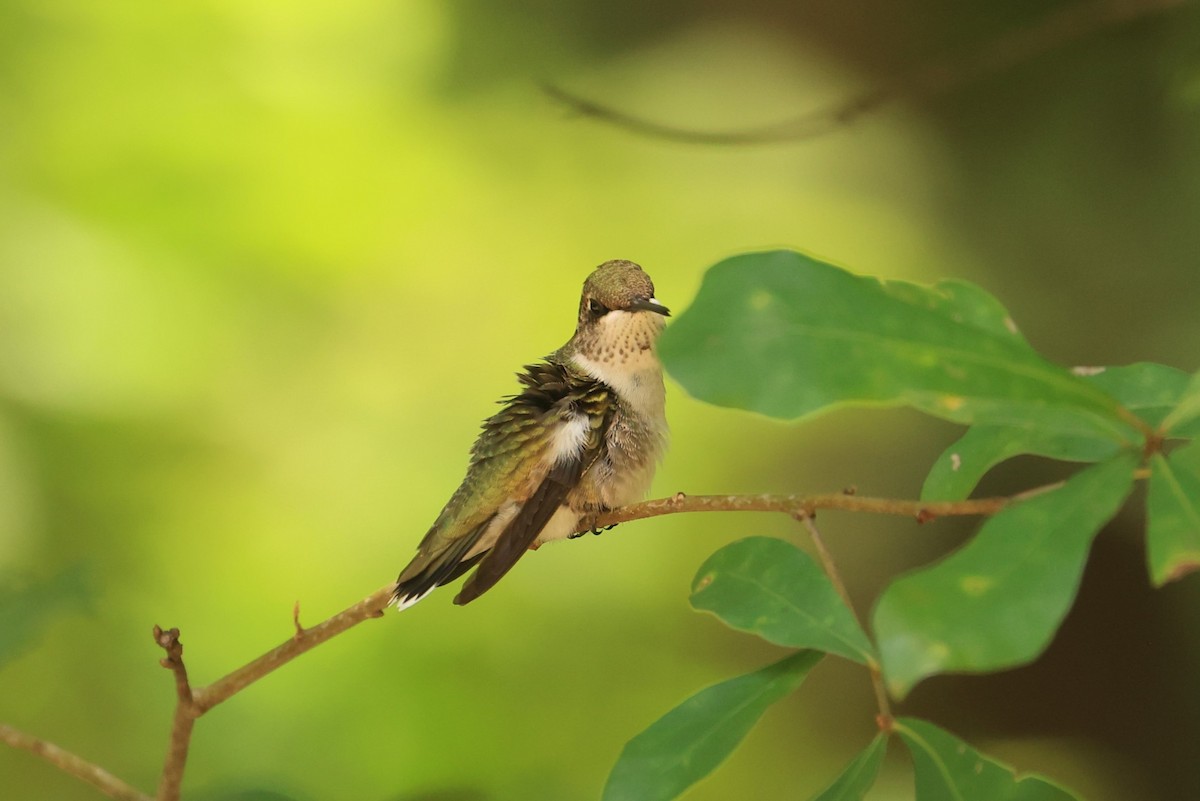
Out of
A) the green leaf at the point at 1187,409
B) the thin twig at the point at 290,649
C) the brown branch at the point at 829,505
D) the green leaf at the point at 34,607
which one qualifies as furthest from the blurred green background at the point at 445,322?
the green leaf at the point at 1187,409

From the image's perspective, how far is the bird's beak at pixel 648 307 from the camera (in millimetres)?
1466

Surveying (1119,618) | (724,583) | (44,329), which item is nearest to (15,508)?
(44,329)

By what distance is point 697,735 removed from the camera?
0.94m

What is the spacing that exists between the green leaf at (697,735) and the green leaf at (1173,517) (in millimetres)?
344

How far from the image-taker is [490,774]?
2811 millimetres

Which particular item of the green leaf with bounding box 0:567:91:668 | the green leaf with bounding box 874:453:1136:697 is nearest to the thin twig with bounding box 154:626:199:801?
the green leaf with bounding box 0:567:91:668

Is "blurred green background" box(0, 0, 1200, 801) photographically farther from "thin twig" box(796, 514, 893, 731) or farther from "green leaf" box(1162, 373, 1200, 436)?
"green leaf" box(1162, 373, 1200, 436)

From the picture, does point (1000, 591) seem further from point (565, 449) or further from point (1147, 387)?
point (565, 449)

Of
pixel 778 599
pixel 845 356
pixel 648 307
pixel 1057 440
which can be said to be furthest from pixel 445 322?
pixel 845 356

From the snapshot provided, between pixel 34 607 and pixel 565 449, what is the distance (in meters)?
0.65

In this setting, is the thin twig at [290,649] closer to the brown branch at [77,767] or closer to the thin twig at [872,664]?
the brown branch at [77,767]

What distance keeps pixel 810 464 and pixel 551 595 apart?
81cm

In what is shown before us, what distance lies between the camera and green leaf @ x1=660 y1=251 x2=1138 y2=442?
67 centimetres

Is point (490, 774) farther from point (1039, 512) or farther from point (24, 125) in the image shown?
point (1039, 512)
